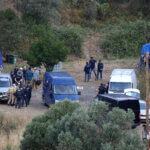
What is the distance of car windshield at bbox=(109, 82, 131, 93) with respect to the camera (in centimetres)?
2742

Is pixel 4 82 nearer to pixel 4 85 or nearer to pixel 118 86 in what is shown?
pixel 4 85

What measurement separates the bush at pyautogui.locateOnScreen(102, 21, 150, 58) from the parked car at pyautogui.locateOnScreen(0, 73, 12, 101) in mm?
20790

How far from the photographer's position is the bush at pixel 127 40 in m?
47.3

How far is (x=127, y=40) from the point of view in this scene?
48750mm

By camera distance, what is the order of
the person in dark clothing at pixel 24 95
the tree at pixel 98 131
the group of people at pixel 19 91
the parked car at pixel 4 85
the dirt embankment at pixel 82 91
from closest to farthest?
the tree at pixel 98 131 < the dirt embankment at pixel 82 91 < the group of people at pixel 19 91 < the person in dark clothing at pixel 24 95 < the parked car at pixel 4 85

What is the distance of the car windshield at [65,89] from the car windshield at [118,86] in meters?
3.49

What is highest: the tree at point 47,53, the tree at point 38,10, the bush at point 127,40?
the tree at point 38,10

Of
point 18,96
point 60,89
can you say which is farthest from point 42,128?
point 18,96

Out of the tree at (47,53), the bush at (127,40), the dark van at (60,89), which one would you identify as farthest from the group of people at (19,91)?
the bush at (127,40)

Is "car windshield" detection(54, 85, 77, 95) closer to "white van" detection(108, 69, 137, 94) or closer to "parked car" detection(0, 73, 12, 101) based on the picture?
"white van" detection(108, 69, 137, 94)

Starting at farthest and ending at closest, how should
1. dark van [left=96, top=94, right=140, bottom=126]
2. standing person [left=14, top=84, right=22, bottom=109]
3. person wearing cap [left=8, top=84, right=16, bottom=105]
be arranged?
person wearing cap [left=8, top=84, right=16, bottom=105]
standing person [left=14, top=84, right=22, bottom=109]
dark van [left=96, top=94, right=140, bottom=126]

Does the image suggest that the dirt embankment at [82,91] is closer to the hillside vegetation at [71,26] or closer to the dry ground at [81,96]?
the dry ground at [81,96]

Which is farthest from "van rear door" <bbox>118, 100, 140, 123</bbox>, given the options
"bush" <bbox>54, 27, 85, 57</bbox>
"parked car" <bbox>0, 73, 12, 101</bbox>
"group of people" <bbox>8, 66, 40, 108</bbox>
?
"bush" <bbox>54, 27, 85, 57</bbox>

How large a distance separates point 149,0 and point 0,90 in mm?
36805
